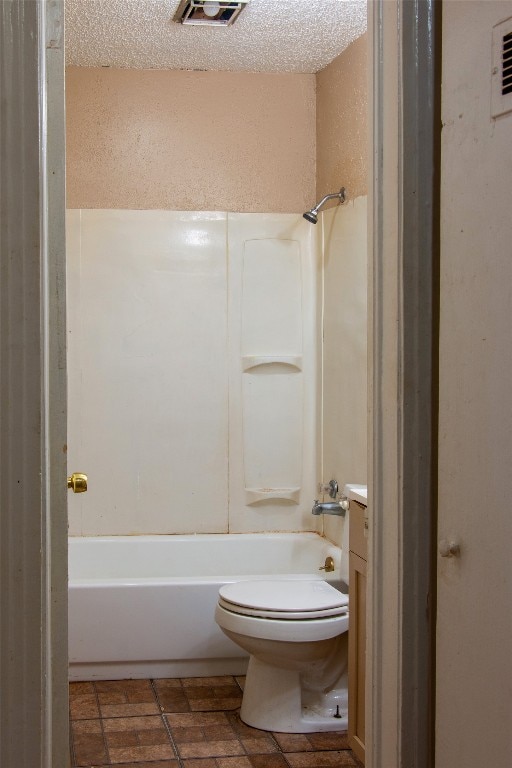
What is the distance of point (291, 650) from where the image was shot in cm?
316

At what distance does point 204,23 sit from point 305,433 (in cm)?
190

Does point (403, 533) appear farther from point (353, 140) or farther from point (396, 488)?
point (353, 140)

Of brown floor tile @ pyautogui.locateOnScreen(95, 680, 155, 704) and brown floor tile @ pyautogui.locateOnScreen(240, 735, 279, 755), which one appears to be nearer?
brown floor tile @ pyautogui.locateOnScreen(240, 735, 279, 755)

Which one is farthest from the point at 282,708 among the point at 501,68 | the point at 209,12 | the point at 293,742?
the point at 209,12

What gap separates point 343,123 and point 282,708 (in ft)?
8.02

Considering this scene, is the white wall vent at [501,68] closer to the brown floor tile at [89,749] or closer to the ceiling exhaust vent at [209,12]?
the ceiling exhaust vent at [209,12]

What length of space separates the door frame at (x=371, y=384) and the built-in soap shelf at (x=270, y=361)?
265 centimetres

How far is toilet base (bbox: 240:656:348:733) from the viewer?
10.6 ft

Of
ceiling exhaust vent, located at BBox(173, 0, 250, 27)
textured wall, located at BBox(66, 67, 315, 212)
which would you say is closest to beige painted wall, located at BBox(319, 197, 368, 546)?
textured wall, located at BBox(66, 67, 315, 212)

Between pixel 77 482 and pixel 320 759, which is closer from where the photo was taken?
pixel 77 482

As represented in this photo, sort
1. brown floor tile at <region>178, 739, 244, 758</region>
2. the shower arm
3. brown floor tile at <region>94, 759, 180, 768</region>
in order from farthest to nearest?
the shower arm, brown floor tile at <region>178, 739, 244, 758</region>, brown floor tile at <region>94, 759, 180, 768</region>

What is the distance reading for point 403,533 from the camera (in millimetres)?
1742

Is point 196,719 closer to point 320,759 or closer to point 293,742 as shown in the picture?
point 293,742

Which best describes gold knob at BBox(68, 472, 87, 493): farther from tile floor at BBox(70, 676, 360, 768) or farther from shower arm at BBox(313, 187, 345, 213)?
shower arm at BBox(313, 187, 345, 213)
